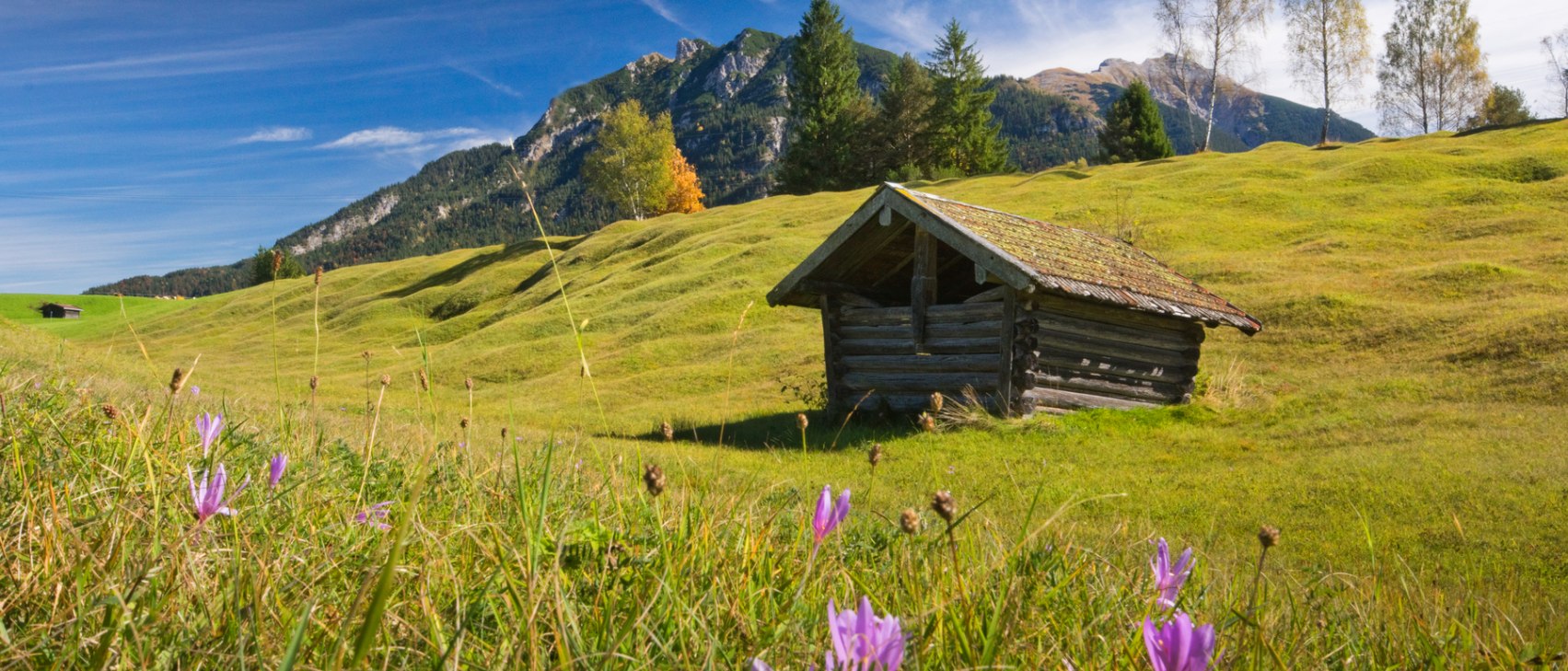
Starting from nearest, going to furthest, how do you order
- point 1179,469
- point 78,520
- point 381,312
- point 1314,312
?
point 78,520 → point 1179,469 → point 1314,312 → point 381,312

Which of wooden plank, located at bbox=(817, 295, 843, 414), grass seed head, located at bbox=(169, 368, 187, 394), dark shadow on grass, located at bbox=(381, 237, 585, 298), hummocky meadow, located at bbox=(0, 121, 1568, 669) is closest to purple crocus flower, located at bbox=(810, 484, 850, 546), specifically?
hummocky meadow, located at bbox=(0, 121, 1568, 669)

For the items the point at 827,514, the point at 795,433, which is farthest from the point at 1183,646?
the point at 795,433

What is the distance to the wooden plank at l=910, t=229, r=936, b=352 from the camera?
1336cm

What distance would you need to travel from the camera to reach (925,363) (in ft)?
45.3

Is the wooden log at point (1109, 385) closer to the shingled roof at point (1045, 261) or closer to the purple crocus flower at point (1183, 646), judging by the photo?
the shingled roof at point (1045, 261)

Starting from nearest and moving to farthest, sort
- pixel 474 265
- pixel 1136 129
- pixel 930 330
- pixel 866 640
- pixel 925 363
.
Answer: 1. pixel 866 640
2. pixel 930 330
3. pixel 925 363
4. pixel 474 265
5. pixel 1136 129

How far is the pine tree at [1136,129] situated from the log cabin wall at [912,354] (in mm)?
57460

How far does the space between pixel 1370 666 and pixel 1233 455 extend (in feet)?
34.4

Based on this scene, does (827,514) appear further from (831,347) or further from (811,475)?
(831,347)

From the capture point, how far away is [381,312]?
45438mm

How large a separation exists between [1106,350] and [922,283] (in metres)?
3.18

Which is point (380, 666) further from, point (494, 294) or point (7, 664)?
point (494, 294)

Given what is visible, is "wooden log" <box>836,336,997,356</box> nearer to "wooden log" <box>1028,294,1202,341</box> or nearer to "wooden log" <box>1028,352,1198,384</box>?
"wooden log" <box>1028,352,1198,384</box>

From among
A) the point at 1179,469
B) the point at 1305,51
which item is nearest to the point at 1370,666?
the point at 1179,469
